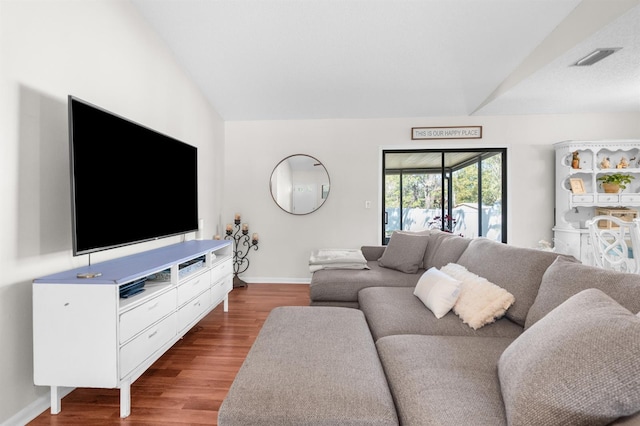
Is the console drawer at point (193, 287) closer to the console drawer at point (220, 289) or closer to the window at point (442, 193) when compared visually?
the console drawer at point (220, 289)

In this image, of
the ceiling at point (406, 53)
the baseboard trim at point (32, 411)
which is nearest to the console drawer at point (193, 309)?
the baseboard trim at point (32, 411)

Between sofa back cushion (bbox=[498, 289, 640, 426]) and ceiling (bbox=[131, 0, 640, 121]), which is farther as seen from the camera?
ceiling (bbox=[131, 0, 640, 121])

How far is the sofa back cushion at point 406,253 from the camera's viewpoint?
3098 millimetres

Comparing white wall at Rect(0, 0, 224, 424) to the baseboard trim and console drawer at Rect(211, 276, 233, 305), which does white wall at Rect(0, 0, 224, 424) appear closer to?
the baseboard trim

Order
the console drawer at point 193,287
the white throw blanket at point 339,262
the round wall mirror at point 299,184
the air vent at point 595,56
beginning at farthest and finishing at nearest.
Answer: the round wall mirror at point 299,184 → the white throw blanket at point 339,262 → the air vent at point 595,56 → the console drawer at point 193,287

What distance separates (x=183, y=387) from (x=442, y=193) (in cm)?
393

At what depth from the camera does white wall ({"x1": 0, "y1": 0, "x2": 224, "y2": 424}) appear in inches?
59.8

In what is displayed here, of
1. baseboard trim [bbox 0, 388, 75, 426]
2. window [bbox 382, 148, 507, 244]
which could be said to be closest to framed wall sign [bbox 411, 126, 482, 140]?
window [bbox 382, 148, 507, 244]

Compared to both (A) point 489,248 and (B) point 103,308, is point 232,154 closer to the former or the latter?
(B) point 103,308

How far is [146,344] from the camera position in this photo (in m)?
1.81

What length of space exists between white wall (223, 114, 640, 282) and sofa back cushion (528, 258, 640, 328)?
9.71 feet

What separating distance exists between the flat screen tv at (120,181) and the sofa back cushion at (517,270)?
235 cm

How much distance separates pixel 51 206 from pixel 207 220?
2176 millimetres

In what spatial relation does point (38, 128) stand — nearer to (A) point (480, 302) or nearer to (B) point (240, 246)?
(A) point (480, 302)
